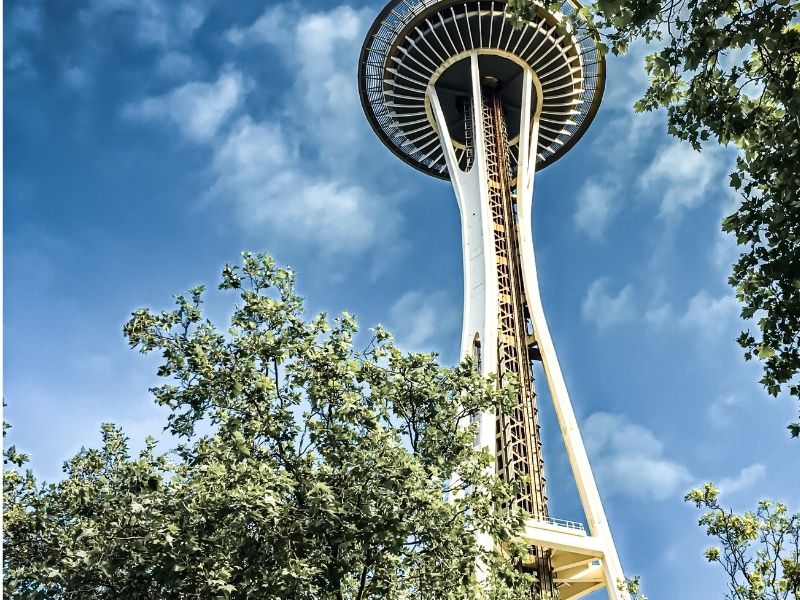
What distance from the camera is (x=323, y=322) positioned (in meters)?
11.1

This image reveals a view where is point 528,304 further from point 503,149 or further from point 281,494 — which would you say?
point 281,494

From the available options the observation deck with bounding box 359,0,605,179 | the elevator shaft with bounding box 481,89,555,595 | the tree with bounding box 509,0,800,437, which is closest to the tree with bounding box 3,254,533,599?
the tree with bounding box 509,0,800,437

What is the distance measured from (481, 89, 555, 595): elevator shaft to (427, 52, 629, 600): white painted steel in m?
0.92

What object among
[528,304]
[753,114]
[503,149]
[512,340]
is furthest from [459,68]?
[753,114]

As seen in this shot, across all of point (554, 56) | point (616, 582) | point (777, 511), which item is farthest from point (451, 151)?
point (777, 511)

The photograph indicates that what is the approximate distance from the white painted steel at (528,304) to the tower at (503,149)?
0.05 metres

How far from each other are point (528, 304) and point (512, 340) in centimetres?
173

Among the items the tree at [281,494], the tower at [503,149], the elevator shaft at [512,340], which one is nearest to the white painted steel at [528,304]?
the tower at [503,149]

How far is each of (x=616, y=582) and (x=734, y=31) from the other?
20.8 metres

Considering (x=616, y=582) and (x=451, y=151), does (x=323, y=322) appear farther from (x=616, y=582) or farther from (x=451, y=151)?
(x=451, y=151)

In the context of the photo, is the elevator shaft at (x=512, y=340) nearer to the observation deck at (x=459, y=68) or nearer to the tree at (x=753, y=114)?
the observation deck at (x=459, y=68)

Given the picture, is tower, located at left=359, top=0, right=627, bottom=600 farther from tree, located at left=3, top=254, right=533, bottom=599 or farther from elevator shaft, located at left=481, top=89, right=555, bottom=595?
tree, located at left=3, top=254, right=533, bottom=599

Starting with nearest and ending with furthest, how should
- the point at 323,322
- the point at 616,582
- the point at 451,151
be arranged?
the point at 323,322
the point at 616,582
the point at 451,151

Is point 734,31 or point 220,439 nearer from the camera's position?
point 734,31
